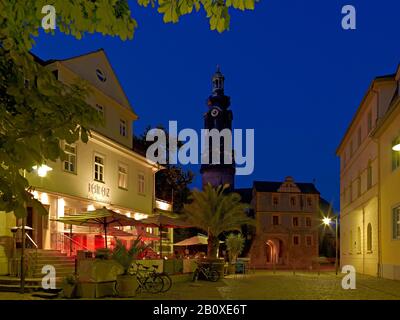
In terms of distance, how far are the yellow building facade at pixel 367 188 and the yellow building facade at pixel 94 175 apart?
42.5 feet

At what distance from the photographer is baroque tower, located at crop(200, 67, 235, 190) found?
86938 mm

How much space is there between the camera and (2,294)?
17062mm

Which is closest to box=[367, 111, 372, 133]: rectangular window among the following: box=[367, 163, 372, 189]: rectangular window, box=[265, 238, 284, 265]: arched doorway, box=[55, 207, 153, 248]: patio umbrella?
box=[367, 163, 372, 189]: rectangular window

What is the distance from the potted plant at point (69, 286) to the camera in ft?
55.0

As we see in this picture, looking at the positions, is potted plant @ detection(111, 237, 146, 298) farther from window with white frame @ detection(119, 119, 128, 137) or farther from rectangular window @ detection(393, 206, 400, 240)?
window with white frame @ detection(119, 119, 128, 137)

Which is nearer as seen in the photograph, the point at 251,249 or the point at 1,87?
the point at 1,87

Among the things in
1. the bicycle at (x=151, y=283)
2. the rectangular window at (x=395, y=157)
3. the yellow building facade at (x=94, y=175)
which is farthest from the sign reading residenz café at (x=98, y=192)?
the rectangular window at (x=395, y=157)

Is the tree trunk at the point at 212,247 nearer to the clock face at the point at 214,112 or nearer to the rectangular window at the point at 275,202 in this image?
the rectangular window at the point at 275,202

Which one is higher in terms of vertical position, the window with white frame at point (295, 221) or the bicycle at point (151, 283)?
the window with white frame at point (295, 221)

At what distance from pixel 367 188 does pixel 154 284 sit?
63.8 ft

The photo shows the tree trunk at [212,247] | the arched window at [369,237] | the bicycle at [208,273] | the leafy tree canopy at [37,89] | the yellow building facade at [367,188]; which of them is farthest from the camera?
the arched window at [369,237]

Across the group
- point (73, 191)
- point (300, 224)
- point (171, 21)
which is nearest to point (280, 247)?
point (300, 224)
